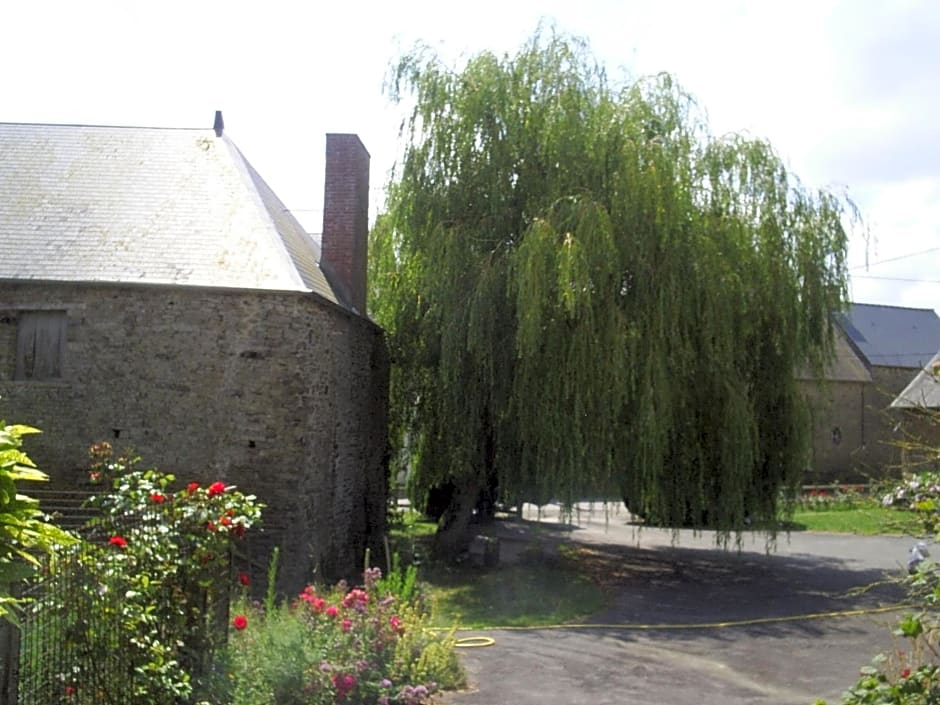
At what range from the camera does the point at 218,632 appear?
664cm

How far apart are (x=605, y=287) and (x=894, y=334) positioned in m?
34.2

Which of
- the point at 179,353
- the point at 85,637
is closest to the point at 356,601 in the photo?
the point at 85,637

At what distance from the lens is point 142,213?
1472 centimetres

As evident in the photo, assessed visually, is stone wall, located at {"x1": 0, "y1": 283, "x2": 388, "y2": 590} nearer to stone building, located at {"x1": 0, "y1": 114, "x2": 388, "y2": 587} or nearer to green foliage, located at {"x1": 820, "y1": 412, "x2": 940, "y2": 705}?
stone building, located at {"x1": 0, "y1": 114, "x2": 388, "y2": 587}

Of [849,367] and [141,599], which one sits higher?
[849,367]

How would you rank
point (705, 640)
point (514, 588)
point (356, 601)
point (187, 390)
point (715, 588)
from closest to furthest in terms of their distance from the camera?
point (356, 601)
point (705, 640)
point (187, 390)
point (514, 588)
point (715, 588)

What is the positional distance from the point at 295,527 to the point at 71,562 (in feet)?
25.4

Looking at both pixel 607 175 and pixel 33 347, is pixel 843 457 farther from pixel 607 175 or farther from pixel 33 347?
pixel 33 347

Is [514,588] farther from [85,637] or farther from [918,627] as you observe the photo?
[918,627]

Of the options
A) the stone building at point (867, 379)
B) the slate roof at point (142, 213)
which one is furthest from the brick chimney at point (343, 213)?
the stone building at point (867, 379)

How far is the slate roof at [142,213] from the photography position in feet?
44.8

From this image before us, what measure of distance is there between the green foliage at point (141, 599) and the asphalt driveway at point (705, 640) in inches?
94.4

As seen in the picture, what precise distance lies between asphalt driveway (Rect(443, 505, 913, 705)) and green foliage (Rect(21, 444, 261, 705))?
7.87ft

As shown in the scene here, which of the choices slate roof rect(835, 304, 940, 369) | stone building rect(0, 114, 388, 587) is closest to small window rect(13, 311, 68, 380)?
stone building rect(0, 114, 388, 587)
